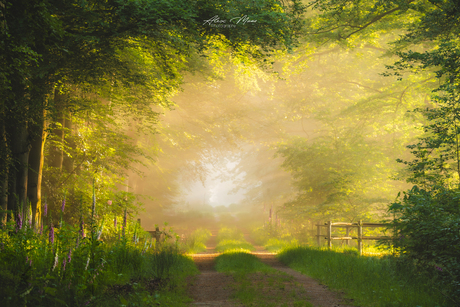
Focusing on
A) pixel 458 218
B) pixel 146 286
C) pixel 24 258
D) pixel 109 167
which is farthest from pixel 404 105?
pixel 24 258

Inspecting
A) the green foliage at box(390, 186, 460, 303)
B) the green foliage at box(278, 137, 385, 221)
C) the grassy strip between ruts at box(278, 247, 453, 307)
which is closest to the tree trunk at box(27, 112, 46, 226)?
the grassy strip between ruts at box(278, 247, 453, 307)

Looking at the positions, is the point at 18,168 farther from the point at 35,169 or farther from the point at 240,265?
the point at 240,265

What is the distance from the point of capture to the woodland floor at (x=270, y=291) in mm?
5988

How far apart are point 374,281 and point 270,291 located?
7.68ft

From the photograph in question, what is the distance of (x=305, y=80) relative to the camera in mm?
27594

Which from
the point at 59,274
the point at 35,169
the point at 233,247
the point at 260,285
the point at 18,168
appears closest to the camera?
the point at 59,274

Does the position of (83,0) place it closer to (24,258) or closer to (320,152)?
(24,258)

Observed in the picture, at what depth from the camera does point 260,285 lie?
23.7ft

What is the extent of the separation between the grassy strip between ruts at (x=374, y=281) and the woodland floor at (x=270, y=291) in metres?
0.38

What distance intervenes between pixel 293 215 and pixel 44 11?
15.3 meters

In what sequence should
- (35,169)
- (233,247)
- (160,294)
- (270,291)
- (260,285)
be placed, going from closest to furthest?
(160,294) → (270,291) → (260,285) → (35,169) → (233,247)

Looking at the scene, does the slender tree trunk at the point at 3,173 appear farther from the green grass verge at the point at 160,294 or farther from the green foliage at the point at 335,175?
the green foliage at the point at 335,175

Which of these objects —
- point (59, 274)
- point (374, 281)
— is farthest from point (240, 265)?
point (59, 274)

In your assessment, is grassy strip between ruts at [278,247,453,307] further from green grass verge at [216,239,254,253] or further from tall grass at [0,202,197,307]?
green grass verge at [216,239,254,253]
